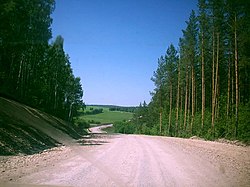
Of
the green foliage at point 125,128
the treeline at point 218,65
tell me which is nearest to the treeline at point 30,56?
the treeline at point 218,65

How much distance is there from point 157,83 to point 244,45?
3241 cm

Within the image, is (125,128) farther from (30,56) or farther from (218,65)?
(218,65)

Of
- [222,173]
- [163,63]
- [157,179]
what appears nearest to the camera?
[157,179]

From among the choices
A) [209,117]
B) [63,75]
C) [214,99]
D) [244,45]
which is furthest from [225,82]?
[63,75]

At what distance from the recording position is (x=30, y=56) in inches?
1305

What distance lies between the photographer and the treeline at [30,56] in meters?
19.8

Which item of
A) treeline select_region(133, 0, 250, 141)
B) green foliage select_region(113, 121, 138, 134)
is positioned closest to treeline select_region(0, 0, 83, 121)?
treeline select_region(133, 0, 250, 141)

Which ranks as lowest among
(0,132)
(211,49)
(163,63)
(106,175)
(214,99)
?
(106,175)

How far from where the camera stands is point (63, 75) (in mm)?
50125

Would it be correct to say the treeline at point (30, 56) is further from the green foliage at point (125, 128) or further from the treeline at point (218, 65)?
the green foliage at point (125, 128)

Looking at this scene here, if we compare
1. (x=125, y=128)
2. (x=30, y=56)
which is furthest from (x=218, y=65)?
(x=125, y=128)

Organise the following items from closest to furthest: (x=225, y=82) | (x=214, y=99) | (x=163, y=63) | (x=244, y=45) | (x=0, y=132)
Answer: (x=0, y=132)
(x=244, y=45)
(x=214, y=99)
(x=225, y=82)
(x=163, y=63)

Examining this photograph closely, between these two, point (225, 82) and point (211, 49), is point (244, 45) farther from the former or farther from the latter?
point (225, 82)

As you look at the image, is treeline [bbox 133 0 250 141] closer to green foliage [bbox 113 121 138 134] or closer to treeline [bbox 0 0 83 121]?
treeline [bbox 0 0 83 121]
